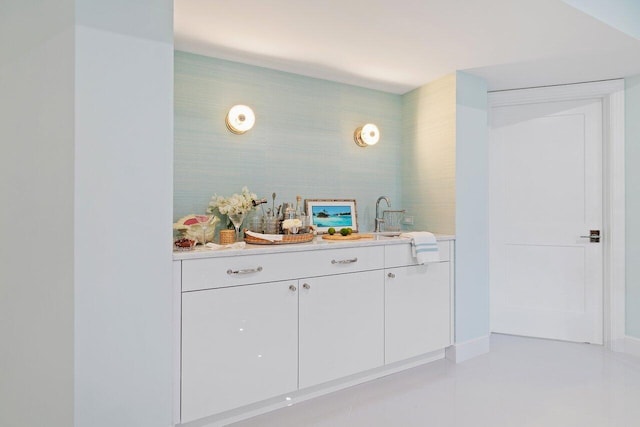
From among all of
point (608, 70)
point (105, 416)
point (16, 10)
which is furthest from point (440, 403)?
point (16, 10)

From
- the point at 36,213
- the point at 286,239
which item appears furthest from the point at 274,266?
the point at 36,213

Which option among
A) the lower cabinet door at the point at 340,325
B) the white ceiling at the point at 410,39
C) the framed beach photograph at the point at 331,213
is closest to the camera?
the white ceiling at the point at 410,39

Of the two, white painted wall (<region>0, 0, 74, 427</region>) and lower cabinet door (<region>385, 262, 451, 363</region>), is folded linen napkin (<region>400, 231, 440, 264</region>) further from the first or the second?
white painted wall (<region>0, 0, 74, 427</region>)

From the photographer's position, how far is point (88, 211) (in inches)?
57.9

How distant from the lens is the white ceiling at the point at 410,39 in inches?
74.9

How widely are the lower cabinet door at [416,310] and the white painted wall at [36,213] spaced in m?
1.79

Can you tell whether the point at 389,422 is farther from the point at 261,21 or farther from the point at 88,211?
the point at 261,21

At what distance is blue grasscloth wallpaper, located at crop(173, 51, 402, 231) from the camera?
7.90 feet

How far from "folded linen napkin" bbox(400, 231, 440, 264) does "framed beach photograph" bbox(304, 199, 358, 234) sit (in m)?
0.57

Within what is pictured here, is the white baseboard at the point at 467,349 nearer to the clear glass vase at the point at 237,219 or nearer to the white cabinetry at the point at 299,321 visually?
the white cabinetry at the point at 299,321

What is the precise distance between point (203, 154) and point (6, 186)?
106 centimetres

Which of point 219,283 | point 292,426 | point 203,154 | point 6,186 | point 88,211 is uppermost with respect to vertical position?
point 203,154

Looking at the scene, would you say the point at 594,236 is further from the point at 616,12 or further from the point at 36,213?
the point at 36,213

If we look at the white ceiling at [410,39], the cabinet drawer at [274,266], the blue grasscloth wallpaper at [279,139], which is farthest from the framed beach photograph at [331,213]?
the white ceiling at [410,39]
